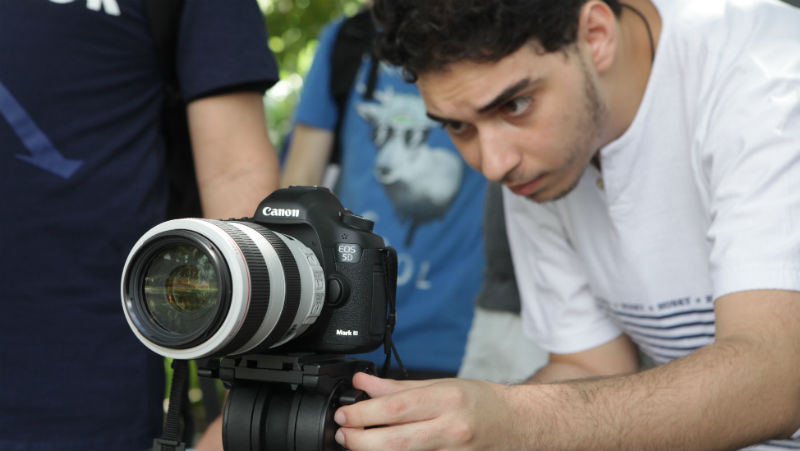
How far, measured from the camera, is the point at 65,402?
1.58m

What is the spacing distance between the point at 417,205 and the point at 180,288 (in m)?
1.56

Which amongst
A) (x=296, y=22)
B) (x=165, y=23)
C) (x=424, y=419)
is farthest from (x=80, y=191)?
(x=296, y=22)

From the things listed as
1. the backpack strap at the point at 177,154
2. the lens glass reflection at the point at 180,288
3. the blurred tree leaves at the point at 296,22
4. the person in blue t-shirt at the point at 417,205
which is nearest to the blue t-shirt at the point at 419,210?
the person in blue t-shirt at the point at 417,205

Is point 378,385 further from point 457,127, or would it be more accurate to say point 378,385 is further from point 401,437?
point 457,127

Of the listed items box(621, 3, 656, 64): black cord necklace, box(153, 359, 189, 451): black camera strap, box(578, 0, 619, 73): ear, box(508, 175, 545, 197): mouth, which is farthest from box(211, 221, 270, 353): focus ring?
box(621, 3, 656, 64): black cord necklace

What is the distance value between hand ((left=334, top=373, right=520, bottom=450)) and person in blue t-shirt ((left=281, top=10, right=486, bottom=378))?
1.27 m

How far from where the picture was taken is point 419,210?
2.69 m

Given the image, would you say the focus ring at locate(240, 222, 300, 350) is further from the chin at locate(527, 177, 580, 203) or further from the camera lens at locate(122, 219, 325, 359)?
the chin at locate(527, 177, 580, 203)

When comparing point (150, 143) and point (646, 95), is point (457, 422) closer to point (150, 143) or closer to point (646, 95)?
point (150, 143)

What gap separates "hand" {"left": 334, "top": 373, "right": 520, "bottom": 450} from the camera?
4.05ft

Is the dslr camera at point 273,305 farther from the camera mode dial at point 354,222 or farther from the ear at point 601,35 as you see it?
the ear at point 601,35

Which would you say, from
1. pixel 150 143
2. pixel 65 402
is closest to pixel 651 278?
pixel 150 143

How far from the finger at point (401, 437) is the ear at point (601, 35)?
1.09m

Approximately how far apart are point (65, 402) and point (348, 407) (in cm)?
66
